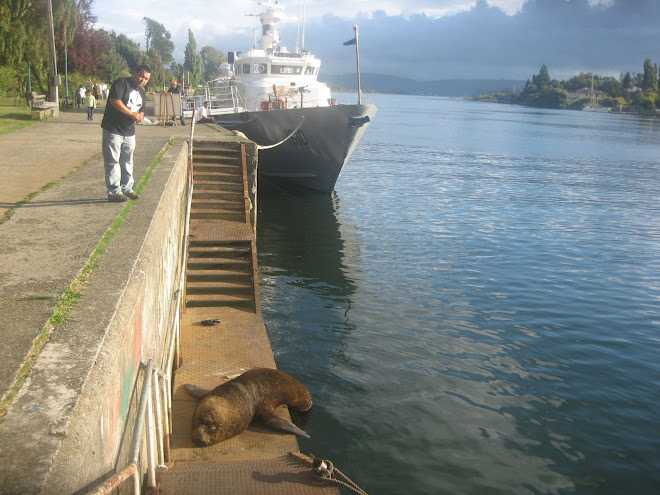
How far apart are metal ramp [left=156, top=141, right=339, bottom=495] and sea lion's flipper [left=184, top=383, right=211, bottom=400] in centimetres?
6

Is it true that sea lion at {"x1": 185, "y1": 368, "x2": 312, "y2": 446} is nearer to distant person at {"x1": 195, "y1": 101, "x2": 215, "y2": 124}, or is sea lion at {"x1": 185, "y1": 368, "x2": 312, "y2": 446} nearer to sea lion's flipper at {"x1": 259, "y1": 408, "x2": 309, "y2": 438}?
sea lion's flipper at {"x1": 259, "y1": 408, "x2": 309, "y2": 438}

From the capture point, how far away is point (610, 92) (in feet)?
595

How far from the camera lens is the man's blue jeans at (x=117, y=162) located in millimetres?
6887

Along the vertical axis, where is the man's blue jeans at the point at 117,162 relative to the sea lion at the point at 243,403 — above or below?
above

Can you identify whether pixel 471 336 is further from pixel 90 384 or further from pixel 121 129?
pixel 90 384

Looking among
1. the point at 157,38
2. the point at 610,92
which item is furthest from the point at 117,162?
the point at 610,92

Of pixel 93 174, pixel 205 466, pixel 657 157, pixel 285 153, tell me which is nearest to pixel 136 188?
pixel 93 174

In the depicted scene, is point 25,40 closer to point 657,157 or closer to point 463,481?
point 463,481

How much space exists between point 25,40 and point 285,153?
1653 centimetres

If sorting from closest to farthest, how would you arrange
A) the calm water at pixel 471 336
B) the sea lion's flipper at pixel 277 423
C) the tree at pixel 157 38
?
the sea lion's flipper at pixel 277 423 < the calm water at pixel 471 336 < the tree at pixel 157 38

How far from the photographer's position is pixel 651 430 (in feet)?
23.2

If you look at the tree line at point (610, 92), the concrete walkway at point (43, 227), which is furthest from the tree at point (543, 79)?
the concrete walkway at point (43, 227)

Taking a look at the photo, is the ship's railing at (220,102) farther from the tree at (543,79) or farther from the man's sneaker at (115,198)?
the tree at (543,79)

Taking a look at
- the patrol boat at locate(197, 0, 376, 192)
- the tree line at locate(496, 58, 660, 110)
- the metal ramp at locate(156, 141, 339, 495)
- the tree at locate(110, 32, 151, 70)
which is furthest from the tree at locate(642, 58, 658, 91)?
the metal ramp at locate(156, 141, 339, 495)
